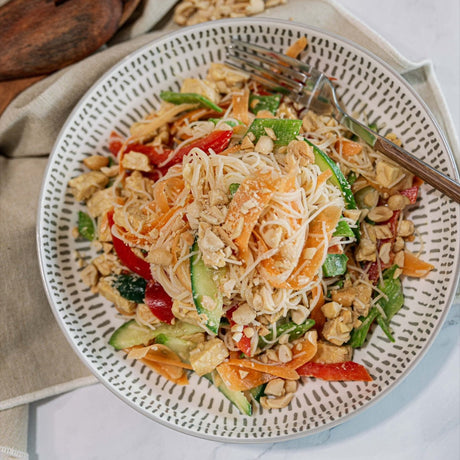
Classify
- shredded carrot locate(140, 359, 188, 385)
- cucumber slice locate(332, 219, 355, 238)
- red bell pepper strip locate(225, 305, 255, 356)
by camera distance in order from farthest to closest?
shredded carrot locate(140, 359, 188, 385) → red bell pepper strip locate(225, 305, 255, 356) → cucumber slice locate(332, 219, 355, 238)

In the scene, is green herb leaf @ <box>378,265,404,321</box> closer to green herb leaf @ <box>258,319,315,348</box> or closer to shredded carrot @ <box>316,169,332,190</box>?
green herb leaf @ <box>258,319,315,348</box>

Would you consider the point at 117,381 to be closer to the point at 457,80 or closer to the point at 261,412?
the point at 261,412

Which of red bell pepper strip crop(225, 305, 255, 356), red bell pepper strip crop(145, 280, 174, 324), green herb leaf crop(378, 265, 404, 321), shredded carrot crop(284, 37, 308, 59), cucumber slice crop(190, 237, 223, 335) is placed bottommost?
red bell pepper strip crop(145, 280, 174, 324)

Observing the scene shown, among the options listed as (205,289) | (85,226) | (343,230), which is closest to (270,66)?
(343,230)

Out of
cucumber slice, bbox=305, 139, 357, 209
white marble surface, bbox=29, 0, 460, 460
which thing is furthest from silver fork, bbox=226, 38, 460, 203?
white marble surface, bbox=29, 0, 460, 460

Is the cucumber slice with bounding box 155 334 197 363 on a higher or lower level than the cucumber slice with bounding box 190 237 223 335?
lower

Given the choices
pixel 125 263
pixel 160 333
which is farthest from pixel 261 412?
pixel 125 263
